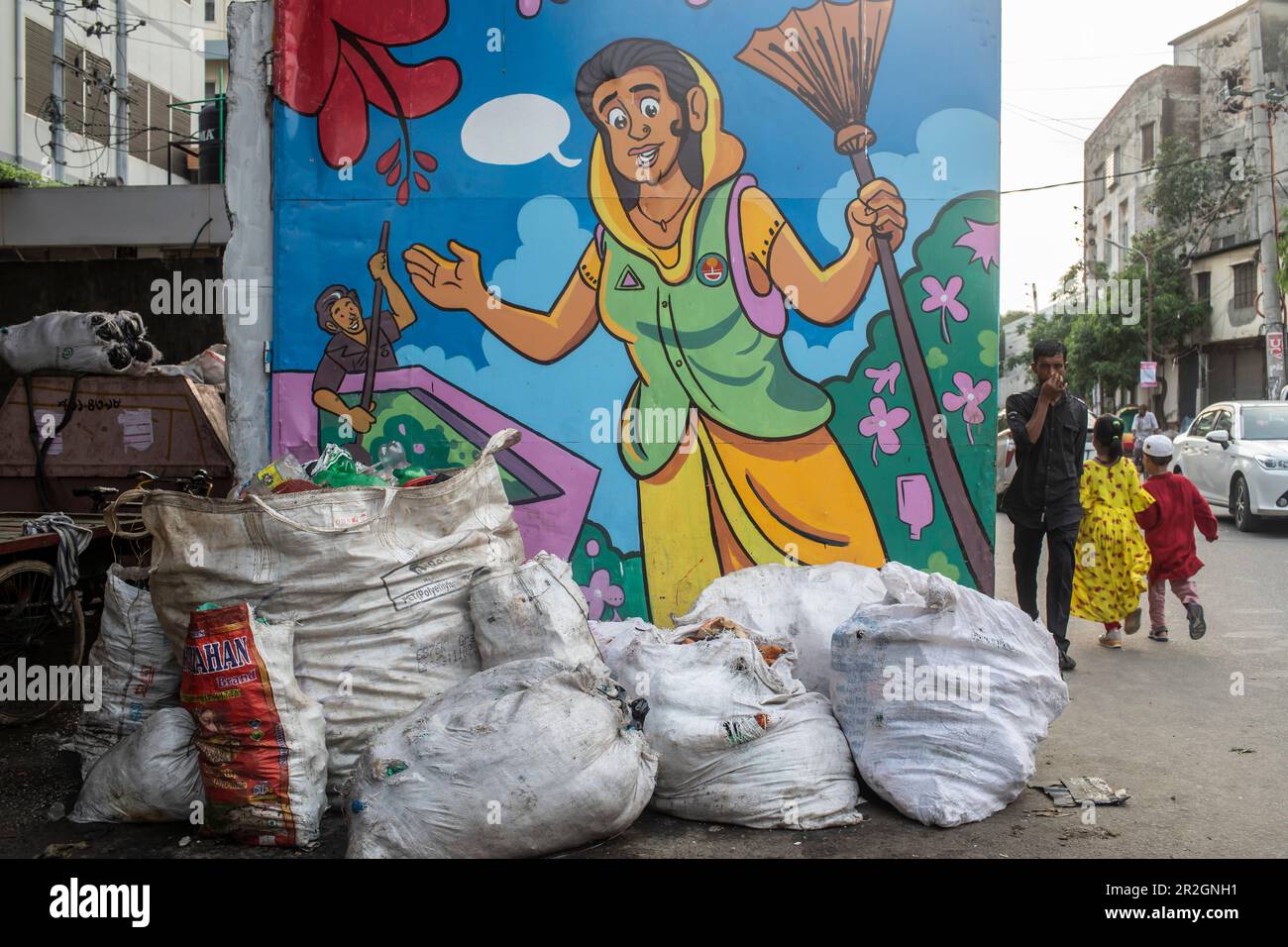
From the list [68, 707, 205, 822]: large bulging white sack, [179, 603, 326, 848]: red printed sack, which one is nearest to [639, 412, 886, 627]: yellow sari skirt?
[179, 603, 326, 848]: red printed sack

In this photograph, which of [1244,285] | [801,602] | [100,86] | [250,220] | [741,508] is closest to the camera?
[801,602]

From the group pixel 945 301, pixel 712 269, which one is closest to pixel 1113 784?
pixel 945 301

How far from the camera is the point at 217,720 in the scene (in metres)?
3.30

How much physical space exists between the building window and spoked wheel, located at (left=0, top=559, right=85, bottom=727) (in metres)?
30.4

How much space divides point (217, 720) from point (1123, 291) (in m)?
33.0

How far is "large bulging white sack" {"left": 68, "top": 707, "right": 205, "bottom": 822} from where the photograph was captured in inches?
138

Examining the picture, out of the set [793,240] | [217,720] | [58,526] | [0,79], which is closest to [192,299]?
[58,526]

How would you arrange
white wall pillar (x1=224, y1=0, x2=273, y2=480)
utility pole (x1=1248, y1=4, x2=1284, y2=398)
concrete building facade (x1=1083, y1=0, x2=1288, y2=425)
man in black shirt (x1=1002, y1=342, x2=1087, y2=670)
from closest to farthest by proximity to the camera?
white wall pillar (x1=224, y1=0, x2=273, y2=480), man in black shirt (x1=1002, y1=342, x2=1087, y2=670), utility pole (x1=1248, y1=4, x2=1284, y2=398), concrete building facade (x1=1083, y1=0, x2=1288, y2=425)

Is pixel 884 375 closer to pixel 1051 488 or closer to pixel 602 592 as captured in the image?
pixel 1051 488

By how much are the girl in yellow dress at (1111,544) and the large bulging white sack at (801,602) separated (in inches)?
94.3

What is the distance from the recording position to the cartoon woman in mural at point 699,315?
16.9 ft

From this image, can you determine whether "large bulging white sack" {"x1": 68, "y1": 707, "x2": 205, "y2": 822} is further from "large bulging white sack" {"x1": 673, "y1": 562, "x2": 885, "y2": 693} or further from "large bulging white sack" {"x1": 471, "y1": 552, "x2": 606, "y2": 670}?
"large bulging white sack" {"x1": 673, "y1": 562, "x2": 885, "y2": 693}

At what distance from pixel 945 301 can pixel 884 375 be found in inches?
19.7

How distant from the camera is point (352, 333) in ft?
16.9
